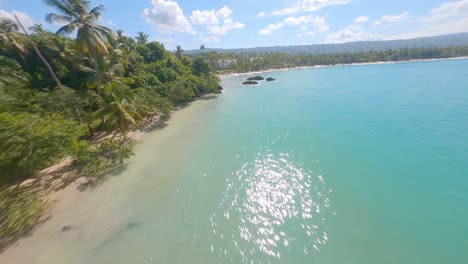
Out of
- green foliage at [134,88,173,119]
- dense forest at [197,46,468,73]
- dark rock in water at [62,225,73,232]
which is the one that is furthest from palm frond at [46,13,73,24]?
dense forest at [197,46,468,73]

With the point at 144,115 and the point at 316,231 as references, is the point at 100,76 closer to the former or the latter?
the point at 144,115

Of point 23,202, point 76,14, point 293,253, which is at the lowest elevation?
point 293,253

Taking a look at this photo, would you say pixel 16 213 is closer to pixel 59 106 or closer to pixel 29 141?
pixel 29 141

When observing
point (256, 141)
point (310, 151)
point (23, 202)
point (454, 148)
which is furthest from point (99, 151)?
point (454, 148)

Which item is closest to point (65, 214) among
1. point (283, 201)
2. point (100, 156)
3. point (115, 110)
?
point (100, 156)

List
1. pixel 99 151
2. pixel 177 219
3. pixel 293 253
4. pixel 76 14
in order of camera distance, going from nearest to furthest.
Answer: pixel 293 253
pixel 177 219
pixel 99 151
pixel 76 14

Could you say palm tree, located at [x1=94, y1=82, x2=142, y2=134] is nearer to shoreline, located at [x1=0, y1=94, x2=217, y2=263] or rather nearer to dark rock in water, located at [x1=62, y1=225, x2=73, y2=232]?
shoreline, located at [x1=0, y1=94, x2=217, y2=263]

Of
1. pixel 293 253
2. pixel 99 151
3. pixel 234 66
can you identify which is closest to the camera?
pixel 293 253

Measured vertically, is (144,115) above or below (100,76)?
below
